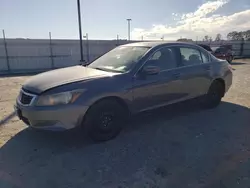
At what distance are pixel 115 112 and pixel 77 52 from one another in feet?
53.7

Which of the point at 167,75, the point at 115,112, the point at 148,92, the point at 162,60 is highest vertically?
the point at 162,60

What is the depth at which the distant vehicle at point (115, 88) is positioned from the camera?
316 centimetres

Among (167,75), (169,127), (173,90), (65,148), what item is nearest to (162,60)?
(167,75)

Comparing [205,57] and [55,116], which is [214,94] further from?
[55,116]

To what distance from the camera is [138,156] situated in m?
3.16

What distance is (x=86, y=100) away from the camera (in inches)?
127

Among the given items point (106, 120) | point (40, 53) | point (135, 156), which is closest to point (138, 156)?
point (135, 156)

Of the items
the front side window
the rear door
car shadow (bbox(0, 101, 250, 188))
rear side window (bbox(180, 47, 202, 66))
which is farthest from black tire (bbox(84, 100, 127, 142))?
rear side window (bbox(180, 47, 202, 66))

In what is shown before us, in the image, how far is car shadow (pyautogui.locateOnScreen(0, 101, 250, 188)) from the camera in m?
2.64

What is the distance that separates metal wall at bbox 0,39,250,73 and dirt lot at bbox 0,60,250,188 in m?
13.0

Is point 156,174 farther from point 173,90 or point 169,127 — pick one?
point 173,90

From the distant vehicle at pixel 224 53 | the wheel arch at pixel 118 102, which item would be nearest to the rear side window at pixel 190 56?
the wheel arch at pixel 118 102

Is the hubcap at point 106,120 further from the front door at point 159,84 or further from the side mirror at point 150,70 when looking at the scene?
the side mirror at point 150,70

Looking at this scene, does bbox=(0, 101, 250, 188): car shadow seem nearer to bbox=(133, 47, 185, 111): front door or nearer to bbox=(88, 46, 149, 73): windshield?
bbox=(133, 47, 185, 111): front door
